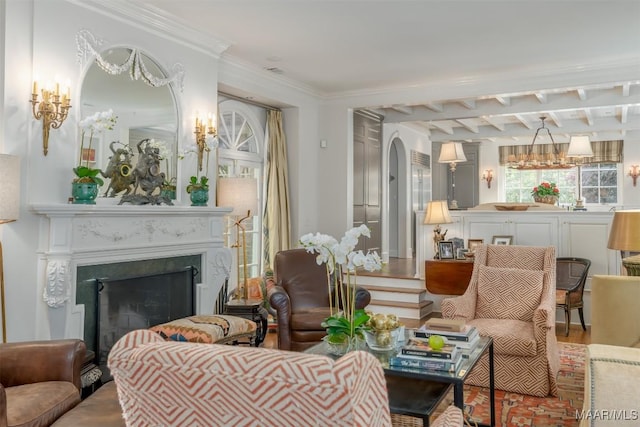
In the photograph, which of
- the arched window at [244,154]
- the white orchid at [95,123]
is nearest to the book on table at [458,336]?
the white orchid at [95,123]

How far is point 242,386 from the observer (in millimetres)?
1028

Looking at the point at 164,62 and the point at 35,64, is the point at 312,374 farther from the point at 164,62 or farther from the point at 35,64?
the point at 164,62

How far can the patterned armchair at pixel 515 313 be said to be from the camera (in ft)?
11.3

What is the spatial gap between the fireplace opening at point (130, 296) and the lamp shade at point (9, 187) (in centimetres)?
70

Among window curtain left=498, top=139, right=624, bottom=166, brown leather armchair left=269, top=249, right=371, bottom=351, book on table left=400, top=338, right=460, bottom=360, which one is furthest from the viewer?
window curtain left=498, top=139, right=624, bottom=166

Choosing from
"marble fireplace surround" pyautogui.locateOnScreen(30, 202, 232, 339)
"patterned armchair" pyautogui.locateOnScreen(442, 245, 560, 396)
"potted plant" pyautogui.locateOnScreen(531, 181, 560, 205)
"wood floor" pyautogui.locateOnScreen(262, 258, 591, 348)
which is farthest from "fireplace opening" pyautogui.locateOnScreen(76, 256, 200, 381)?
"potted plant" pyautogui.locateOnScreen(531, 181, 560, 205)

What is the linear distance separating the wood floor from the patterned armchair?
2.82ft

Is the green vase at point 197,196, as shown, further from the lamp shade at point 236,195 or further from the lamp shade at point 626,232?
the lamp shade at point 626,232

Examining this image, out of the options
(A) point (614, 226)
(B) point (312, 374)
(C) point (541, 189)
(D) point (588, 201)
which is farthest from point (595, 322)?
(D) point (588, 201)

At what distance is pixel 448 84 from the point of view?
6074 millimetres

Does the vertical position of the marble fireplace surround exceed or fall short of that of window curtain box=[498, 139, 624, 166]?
it falls short

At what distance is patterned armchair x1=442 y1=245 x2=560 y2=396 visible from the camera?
3.45 m

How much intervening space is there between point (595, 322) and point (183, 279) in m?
3.10

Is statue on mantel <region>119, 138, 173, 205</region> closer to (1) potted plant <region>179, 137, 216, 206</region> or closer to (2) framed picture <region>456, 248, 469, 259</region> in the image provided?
(1) potted plant <region>179, 137, 216, 206</region>
